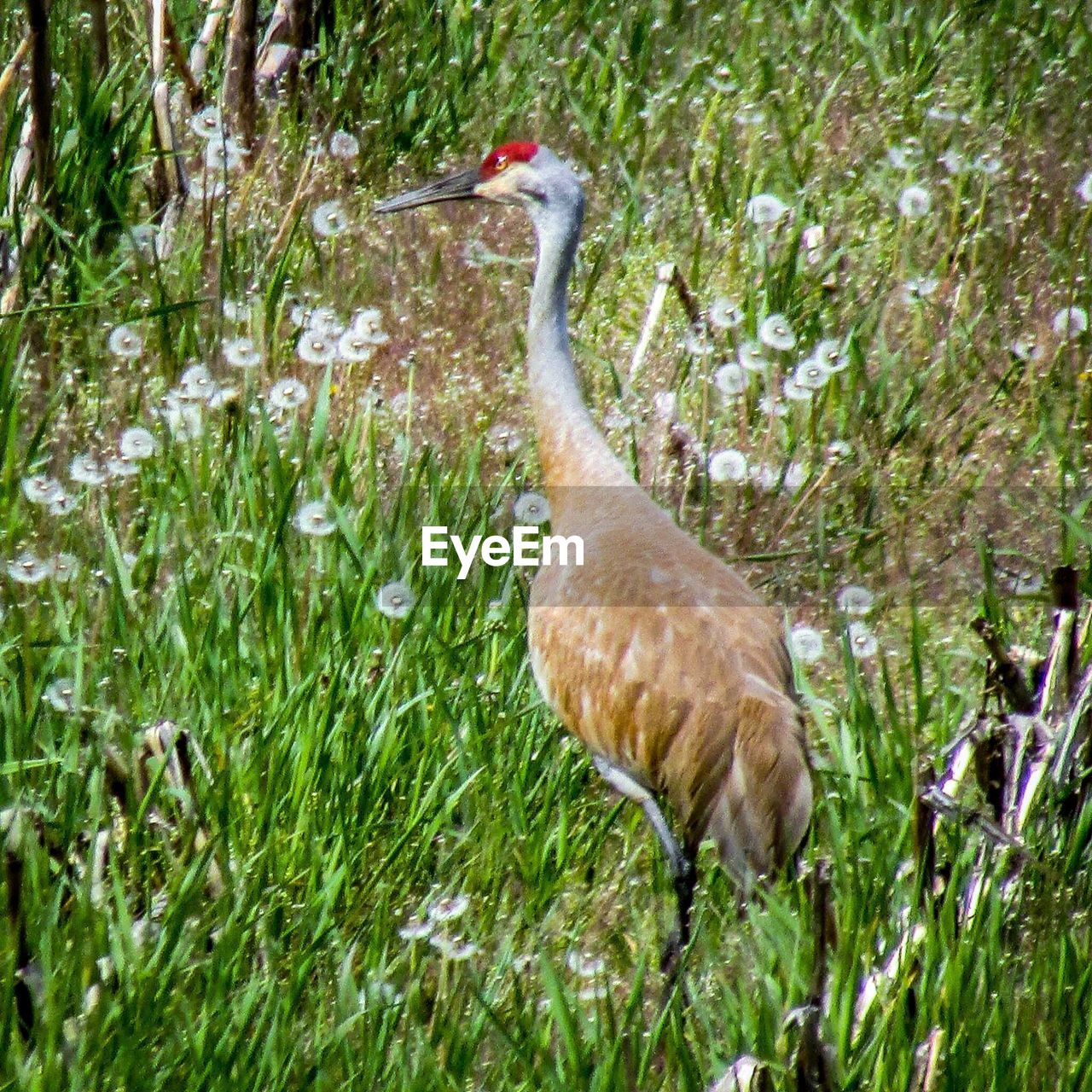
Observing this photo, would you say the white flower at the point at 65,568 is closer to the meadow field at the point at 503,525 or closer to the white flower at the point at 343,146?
the meadow field at the point at 503,525

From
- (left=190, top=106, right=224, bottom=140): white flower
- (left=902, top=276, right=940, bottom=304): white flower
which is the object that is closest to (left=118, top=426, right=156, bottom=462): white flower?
(left=190, top=106, right=224, bottom=140): white flower

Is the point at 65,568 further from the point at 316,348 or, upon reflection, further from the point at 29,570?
the point at 316,348

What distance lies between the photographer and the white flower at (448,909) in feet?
9.39

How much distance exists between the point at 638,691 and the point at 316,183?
8.50 feet

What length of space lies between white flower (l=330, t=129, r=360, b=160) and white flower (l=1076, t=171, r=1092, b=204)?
213cm

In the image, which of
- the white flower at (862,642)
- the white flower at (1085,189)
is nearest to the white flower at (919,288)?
the white flower at (1085,189)

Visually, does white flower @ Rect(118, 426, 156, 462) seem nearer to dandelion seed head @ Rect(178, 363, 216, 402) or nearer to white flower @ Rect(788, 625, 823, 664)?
dandelion seed head @ Rect(178, 363, 216, 402)

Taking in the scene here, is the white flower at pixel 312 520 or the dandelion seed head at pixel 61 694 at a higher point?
the white flower at pixel 312 520

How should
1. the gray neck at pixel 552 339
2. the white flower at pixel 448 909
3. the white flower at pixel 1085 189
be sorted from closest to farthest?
the white flower at pixel 448 909, the gray neck at pixel 552 339, the white flower at pixel 1085 189

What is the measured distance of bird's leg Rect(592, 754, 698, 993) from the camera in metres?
3.00

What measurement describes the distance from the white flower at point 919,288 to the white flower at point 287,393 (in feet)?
5.50

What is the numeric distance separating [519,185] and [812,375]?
2.83 feet

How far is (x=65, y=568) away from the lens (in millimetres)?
3545

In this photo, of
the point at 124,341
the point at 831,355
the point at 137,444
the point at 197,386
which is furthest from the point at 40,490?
the point at 831,355
